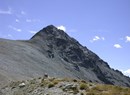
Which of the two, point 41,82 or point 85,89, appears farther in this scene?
point 41,82

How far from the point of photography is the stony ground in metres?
24.9

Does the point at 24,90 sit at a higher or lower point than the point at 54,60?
lower

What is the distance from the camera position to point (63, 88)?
27.3m

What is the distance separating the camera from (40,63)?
533 feet

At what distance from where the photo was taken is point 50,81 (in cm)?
3136

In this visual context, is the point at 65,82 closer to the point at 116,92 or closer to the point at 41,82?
the point at 41,82

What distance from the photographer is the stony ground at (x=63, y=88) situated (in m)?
24.9

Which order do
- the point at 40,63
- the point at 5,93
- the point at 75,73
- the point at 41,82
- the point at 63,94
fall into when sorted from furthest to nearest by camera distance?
the point at 75,73 → the point at 40,63 → the point at 5,93 → the point at 41,82 → the point at 63,94

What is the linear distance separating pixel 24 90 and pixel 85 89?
28.6 ft

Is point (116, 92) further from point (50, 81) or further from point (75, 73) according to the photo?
point (75, 73)

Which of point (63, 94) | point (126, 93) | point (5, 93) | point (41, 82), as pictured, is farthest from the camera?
point (5, 93)

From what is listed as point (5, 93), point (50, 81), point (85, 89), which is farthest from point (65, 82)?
point (5, 93)

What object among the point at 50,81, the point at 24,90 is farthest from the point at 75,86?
the point at 24,90

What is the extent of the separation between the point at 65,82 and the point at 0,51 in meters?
115
